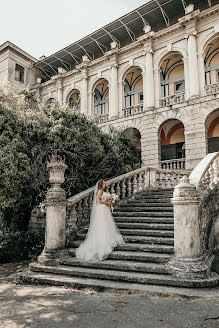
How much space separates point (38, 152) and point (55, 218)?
2.88m

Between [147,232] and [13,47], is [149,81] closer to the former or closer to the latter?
[13,47]

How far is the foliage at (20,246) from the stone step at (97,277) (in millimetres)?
2367

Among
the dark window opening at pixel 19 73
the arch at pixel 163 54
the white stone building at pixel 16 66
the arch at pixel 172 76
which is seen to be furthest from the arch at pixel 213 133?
the dark window opening at pixel 19 73

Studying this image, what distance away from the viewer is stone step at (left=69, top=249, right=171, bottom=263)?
16.9 feet

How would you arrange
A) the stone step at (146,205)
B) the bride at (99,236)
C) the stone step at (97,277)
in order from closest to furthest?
the stone step at (97,277) < the bride at (99,236) < the stone step at (146,205)

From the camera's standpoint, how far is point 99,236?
5.74 m

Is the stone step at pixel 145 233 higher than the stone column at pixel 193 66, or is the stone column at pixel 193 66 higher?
the stone column at pixel 193 66

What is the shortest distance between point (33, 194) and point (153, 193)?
4.29 m

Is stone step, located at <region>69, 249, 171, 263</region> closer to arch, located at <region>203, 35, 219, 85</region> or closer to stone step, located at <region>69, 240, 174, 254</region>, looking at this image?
stone step, located at <region>69, 240, 174, 254</region>

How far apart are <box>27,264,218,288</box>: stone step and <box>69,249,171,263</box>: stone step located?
1.37 feet

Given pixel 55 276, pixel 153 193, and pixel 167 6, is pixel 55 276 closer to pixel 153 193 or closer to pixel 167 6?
pixel 153 193

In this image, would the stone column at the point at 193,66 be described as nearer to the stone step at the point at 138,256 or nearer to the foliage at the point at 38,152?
the foliage at the point at 38,152

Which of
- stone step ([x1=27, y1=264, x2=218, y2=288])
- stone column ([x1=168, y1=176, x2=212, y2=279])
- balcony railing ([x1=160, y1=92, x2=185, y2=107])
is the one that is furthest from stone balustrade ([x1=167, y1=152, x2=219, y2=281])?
balcony railing ([x1=160, y1=92, x2=185, y2=107])

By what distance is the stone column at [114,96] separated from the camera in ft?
67.3
